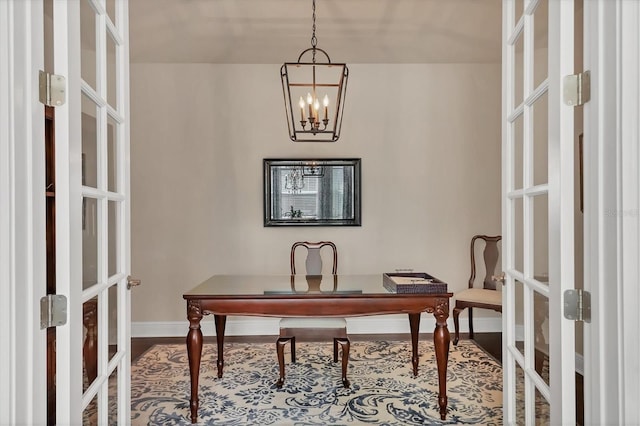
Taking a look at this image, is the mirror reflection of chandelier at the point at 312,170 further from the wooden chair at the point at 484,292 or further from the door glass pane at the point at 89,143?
the door glass pane at the point at 89,143

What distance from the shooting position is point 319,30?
3.86 meters

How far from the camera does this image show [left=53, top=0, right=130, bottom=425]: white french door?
1217 mm

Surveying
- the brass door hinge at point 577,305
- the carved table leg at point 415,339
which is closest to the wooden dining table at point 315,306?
the carved table leg at point 415,339

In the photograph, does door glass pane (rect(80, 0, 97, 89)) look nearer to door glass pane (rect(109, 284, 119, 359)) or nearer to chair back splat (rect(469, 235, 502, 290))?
door glass pane (rect(109, 284, 119, 359))

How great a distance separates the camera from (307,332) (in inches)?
114

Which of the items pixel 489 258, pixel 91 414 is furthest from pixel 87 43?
pixel 489 258

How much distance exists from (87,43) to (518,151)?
1.58 m

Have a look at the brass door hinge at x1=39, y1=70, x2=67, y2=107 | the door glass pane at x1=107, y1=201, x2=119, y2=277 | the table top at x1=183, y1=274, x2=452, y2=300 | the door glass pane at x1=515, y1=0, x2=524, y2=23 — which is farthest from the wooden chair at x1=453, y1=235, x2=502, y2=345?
the brass door hinge at x1=39, y1=70, x2=67, y2=107

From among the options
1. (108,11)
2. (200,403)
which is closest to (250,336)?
(200,403)

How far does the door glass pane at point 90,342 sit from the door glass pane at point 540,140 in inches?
60.5

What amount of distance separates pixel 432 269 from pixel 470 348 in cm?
89

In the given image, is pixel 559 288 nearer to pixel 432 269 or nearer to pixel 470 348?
pixel 470 348

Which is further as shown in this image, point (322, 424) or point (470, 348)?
point (470, 348)
